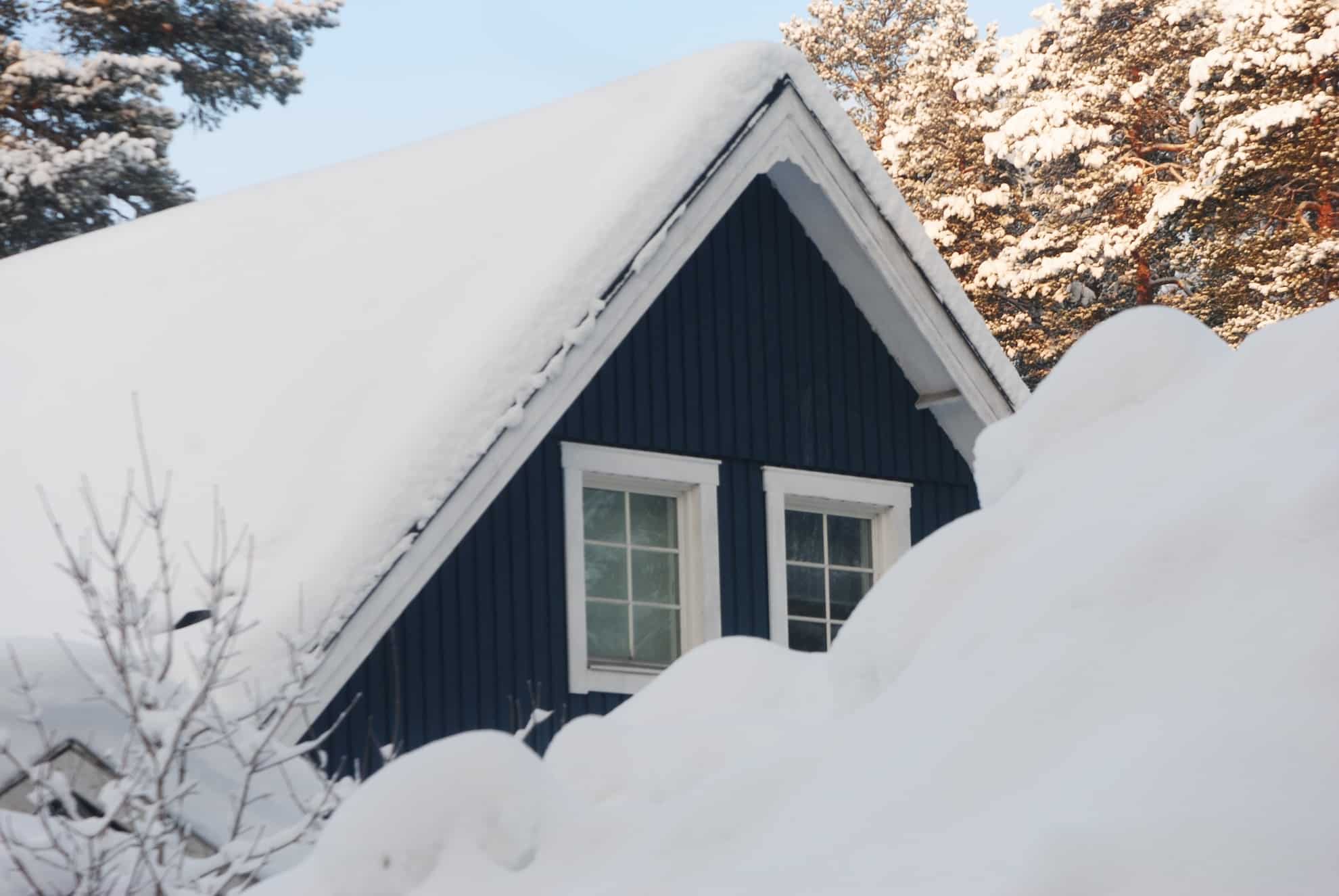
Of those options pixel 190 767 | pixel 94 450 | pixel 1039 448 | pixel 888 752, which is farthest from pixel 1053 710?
pixel 94 450

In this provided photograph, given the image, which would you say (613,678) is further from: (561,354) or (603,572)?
(561,354)

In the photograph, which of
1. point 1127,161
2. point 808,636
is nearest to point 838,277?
point 808,636

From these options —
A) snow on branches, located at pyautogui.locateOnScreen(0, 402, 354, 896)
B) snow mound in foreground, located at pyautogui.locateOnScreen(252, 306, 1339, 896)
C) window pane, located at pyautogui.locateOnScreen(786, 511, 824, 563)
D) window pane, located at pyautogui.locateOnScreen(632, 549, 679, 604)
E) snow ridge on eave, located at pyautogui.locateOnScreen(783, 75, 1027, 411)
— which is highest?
snow ridge on eave, located at pyautogui.locateOnScreen(783, 75, 1027, 411)

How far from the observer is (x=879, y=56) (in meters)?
35.1

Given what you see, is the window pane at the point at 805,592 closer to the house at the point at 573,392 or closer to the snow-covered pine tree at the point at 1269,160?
the house at the point at 573,392

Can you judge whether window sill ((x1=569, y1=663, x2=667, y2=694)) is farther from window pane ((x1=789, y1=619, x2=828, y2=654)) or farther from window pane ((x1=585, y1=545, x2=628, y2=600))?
window pane ((x1=789, y1=619, x2=828, y2=654))

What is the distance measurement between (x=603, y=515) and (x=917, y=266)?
94.0 inches

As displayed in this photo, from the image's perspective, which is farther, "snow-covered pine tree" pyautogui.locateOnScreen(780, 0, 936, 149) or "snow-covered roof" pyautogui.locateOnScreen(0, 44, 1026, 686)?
"snow-covered pine tree" pyautogui.locateOnScreen(780, 0, 936, 149)

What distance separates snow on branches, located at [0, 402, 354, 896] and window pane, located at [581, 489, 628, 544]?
273cm

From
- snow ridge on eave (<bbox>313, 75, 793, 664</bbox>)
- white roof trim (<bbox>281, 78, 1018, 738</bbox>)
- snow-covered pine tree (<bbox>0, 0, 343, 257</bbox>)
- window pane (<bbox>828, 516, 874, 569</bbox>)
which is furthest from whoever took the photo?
snow-covered pine tree (<bbox>0, 0, 343, 257</bbox>)

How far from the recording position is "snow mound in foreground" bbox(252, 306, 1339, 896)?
1.95 metres

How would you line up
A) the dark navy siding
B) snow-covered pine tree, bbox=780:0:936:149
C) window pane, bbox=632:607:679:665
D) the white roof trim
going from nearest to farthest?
the white roof trim, the dark navy siding, window pane, bbox=632:607:679:665, snow-covered pine tree, bbox=780:0:936:149

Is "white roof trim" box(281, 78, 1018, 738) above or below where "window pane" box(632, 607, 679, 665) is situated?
above

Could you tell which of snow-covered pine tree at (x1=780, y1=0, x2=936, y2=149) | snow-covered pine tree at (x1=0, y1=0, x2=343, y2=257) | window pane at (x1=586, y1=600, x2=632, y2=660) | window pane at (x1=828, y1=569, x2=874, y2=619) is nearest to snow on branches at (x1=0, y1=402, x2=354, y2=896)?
window pane at (x1=586, y1=600, x2=632, y2=660)
